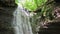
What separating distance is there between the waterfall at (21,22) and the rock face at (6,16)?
0.57ft

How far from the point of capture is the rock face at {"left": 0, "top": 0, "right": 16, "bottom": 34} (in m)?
3.62

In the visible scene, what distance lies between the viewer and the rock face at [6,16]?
11.9 feet

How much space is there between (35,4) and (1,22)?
1741 mm

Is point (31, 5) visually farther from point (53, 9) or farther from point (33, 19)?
point (53, 9)

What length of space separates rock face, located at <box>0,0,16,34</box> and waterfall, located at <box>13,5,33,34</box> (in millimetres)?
175

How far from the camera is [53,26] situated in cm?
374

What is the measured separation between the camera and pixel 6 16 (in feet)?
12.1

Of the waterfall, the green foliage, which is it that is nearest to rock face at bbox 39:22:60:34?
the waterfall

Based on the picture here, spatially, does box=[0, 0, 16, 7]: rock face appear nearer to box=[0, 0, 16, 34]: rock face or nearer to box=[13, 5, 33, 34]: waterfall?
box=[0, 0, 16, 34]: rock face

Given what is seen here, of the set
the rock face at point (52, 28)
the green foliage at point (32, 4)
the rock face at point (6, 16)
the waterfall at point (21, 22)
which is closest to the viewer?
the rock face at point (6, 16)

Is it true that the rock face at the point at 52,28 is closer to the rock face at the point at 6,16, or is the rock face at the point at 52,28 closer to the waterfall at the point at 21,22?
the waterfall at the point at 21,22

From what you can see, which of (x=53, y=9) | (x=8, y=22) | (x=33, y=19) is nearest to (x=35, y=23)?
(x=33, y=19)

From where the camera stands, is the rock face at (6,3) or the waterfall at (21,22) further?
the waterfall at (21,22)

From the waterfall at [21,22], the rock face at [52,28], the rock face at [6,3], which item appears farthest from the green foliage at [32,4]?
the rock face at [6,3]
